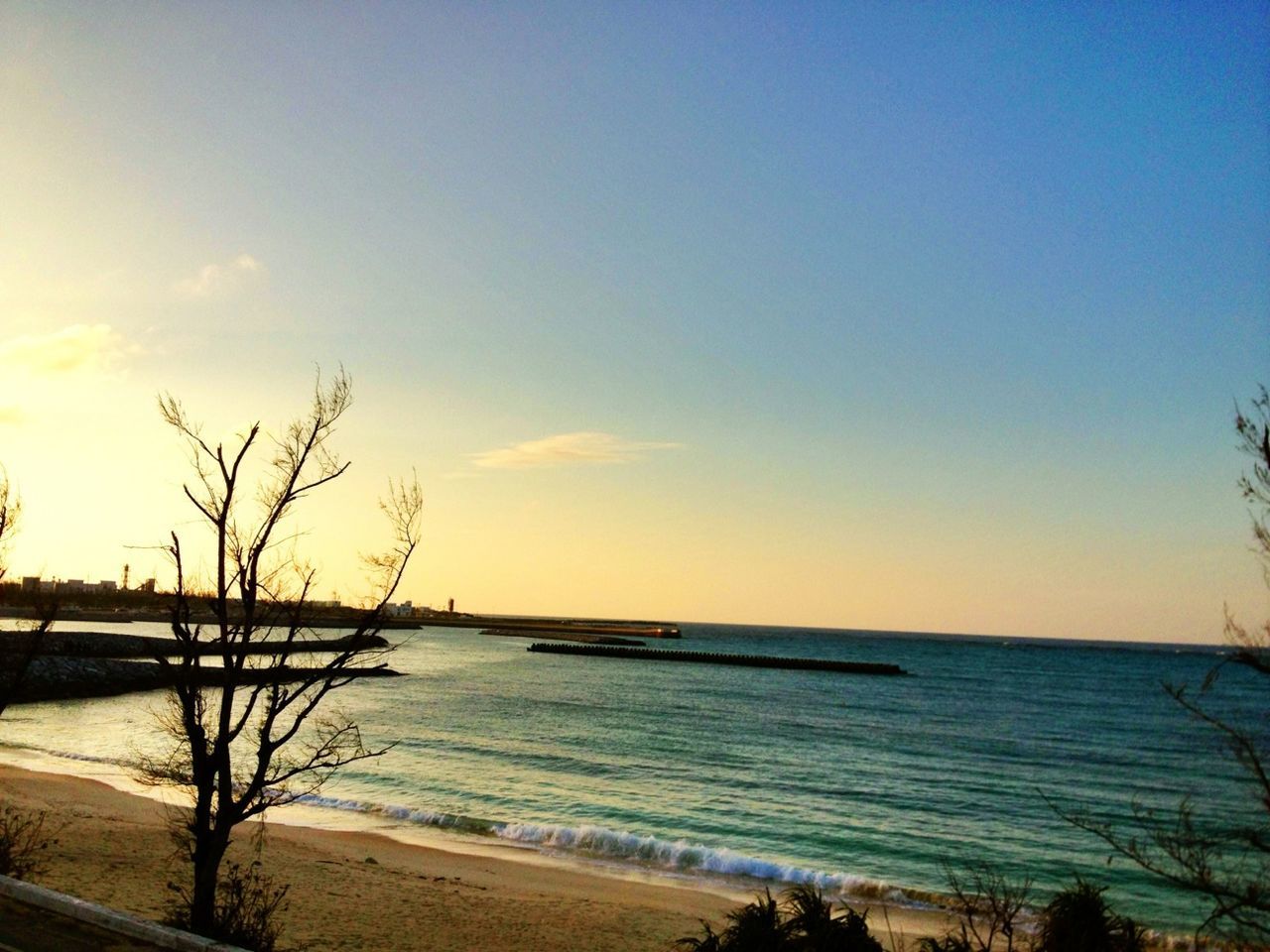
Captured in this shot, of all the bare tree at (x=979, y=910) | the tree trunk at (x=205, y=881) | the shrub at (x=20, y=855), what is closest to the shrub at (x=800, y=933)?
the bare tree at (x=979, y=910)

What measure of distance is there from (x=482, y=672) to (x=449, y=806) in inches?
2227

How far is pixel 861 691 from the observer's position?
81.1m

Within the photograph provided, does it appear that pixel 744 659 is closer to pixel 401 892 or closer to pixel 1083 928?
pixel 401 892

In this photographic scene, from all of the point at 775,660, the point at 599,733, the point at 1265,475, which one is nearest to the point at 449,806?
the point at 599,733

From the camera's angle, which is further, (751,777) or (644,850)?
(751,777)

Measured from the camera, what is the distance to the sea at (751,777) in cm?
2284

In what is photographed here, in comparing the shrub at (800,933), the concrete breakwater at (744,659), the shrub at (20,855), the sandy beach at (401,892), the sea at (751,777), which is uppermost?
the shrub at (800,933)

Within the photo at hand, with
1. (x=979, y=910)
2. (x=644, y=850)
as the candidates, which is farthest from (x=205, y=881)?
(x=644, y=850)

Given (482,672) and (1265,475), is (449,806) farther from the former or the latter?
(482,672)

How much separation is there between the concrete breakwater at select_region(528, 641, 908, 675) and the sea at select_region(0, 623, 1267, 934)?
37637 mm

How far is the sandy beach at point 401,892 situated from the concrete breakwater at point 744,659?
9373 centimetres

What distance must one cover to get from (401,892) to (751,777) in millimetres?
19142

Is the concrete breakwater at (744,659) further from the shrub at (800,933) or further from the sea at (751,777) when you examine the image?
the shrub at (800,933)

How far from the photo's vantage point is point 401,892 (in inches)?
696
